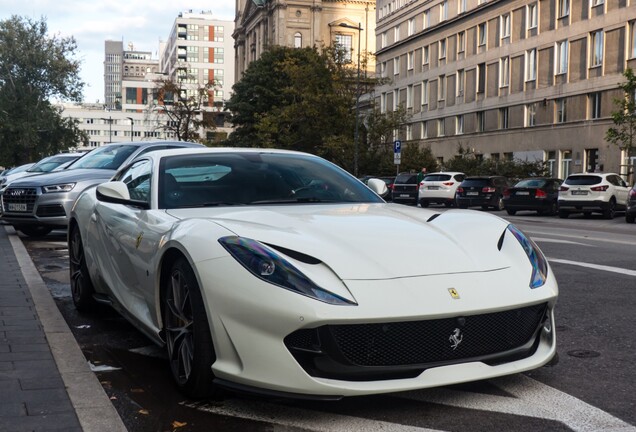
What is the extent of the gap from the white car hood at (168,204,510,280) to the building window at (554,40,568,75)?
4237 cm

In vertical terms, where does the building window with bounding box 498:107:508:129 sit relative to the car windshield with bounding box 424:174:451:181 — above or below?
above

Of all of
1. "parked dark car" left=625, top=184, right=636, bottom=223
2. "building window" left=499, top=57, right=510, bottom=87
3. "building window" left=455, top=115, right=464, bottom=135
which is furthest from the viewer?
"building window" left=455, top=115, right=464, bottom=135

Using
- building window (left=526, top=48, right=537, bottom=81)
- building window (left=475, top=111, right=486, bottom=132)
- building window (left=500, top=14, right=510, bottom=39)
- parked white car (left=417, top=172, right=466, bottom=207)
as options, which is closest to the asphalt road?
parked white car (left=417, top=172, right=466, bottom=207)

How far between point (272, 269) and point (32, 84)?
2642 inches

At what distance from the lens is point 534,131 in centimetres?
4681

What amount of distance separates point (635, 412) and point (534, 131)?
4506 centimetres

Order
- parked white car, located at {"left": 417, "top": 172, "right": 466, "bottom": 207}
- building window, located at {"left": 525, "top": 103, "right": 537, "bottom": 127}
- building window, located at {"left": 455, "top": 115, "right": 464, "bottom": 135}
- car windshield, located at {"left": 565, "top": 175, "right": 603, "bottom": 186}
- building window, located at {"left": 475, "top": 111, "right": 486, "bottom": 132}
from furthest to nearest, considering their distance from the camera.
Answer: building window, located at {"left": 455, "top": 115, "right": 464, "bottom": 135} < building window, located at {"left": 475, "top": 111, "right": 486, "bottom": 132} < building window, located at {"left": 525, "top": 103, "right": 537, "bottom": 127} < parked white car, located at {"left": 417, "top": 172, "right": 466, "bottom": 207} < car windshield, located at {"left": 565, "top": 175, "right": 603, "bottom": 186}

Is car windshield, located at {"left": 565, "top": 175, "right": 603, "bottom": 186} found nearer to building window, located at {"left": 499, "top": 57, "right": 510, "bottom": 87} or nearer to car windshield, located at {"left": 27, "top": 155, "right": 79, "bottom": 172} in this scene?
car windshield, located at {"left": 27, "top": 155, "right": 79, "bottom": 172}

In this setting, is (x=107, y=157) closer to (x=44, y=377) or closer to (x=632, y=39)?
(x=44, y=377)

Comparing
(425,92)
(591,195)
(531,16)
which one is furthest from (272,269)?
(425,92)

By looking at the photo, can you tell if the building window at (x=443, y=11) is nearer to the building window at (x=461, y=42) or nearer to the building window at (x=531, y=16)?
the building window at (x=461, y=42)

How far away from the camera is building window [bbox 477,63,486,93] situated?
53.4 metres

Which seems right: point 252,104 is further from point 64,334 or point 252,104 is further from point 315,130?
point 64,334

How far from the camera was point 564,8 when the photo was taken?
44.2 meters
